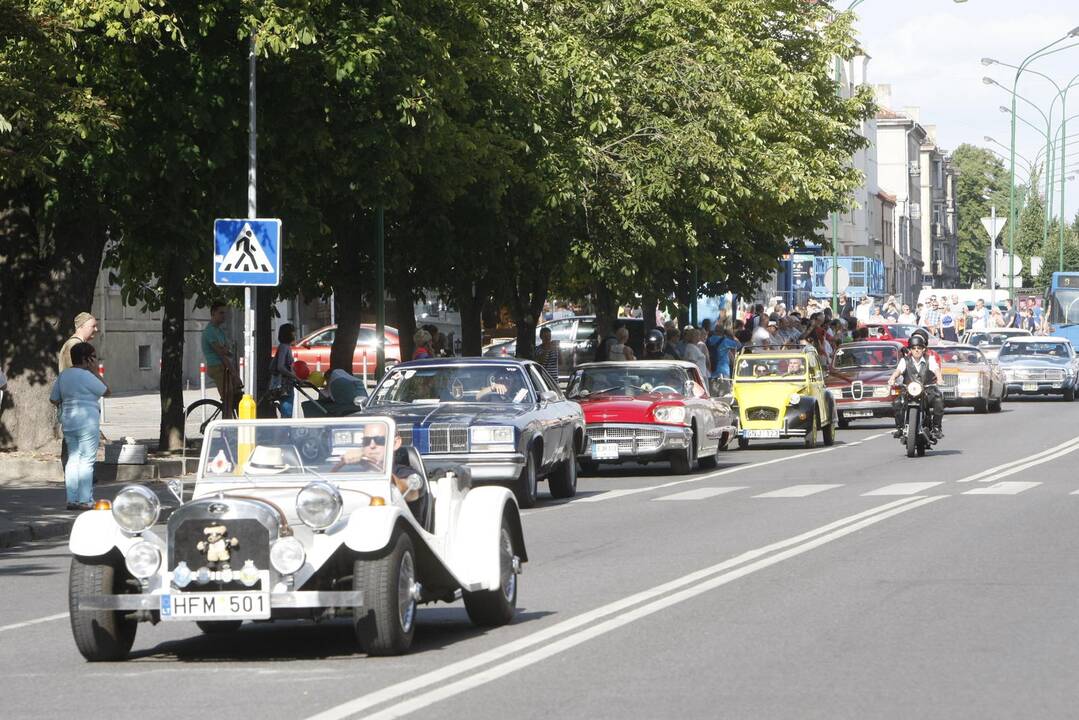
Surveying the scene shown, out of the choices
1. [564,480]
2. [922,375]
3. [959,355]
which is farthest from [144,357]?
[564,480]

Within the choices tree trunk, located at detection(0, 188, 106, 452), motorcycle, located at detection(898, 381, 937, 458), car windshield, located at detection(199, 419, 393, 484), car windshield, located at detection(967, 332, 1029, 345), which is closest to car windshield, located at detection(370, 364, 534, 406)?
tree trunk, located at detection(0, 188, 106, 452)

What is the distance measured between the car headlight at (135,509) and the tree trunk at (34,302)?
14446 millimetres

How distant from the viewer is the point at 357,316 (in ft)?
104

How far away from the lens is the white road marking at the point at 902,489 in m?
21.2

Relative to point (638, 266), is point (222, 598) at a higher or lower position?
lower

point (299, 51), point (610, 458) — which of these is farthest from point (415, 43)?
point (610, 458)

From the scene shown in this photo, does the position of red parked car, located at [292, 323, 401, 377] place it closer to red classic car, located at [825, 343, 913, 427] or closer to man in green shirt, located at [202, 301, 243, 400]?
red classic car, located at [825, 343, 913, 427]

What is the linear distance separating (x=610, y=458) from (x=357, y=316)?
320 inches

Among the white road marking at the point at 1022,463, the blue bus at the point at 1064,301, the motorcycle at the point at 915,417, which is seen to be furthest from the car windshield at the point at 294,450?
the blue bus at the point at 1064,301

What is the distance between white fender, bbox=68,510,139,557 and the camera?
9.45 metres

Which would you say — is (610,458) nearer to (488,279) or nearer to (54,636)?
(488,279)

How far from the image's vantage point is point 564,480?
2173 cm

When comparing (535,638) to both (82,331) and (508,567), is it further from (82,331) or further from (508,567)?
(82,331)

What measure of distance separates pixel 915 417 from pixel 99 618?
1989cm
